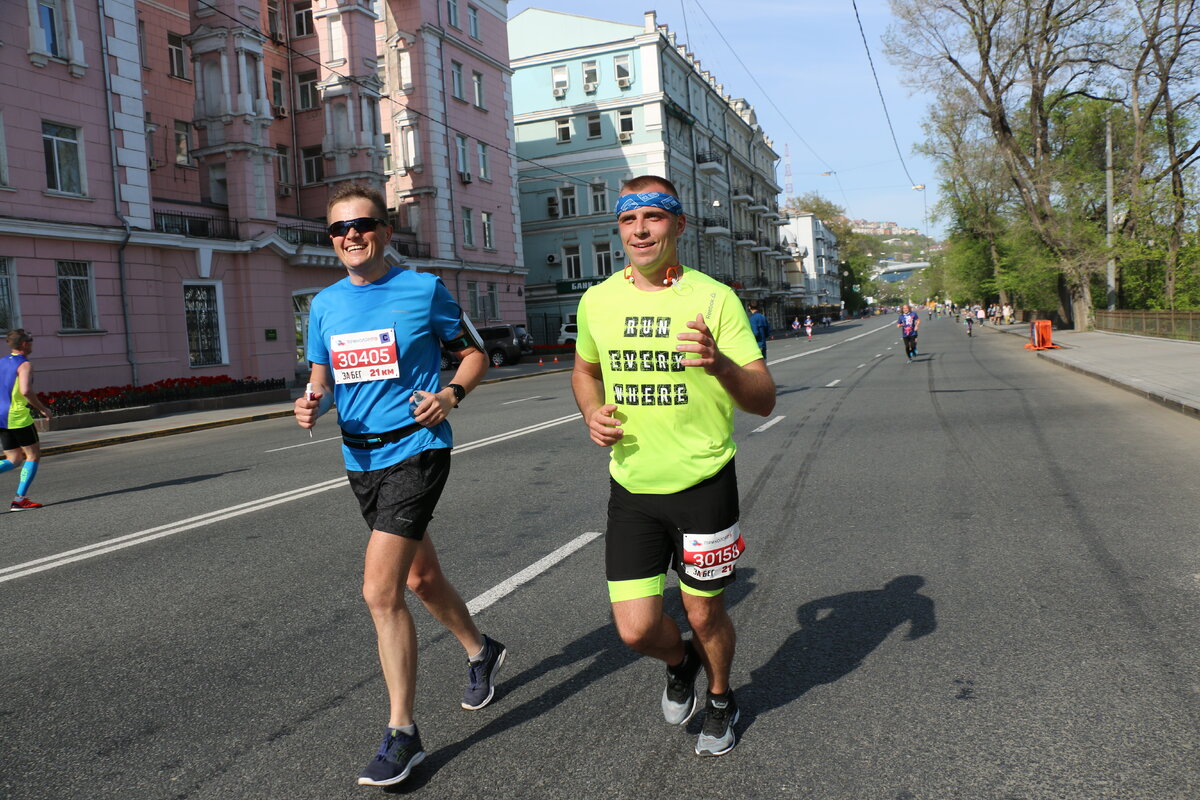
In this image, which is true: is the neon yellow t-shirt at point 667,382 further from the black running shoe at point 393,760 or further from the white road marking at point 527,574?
the white road marking at point 527,574

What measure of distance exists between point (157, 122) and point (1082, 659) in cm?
3217

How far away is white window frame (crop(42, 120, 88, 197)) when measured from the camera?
2145 centimetres

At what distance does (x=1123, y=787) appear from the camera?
2871 mm

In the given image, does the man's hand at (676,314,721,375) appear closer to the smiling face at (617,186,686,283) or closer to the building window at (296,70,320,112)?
the smiling face at (617,186,686,283)

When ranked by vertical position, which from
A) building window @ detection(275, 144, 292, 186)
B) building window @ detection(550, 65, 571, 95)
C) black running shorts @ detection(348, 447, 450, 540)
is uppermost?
building window @ detection(550, 65, 571, 95)

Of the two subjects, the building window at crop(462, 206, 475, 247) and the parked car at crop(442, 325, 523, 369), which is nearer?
the parked car at crop(442, 325, 523, 369)

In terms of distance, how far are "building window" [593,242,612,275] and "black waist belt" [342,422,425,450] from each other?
172 feet

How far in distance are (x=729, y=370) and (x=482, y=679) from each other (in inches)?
65.1

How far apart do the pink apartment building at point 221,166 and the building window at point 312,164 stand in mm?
84

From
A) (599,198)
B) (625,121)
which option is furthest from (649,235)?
(625,121)

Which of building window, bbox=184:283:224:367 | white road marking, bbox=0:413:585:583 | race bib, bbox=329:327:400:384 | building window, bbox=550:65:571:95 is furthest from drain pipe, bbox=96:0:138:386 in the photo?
building window, bbox=550:65:571:95

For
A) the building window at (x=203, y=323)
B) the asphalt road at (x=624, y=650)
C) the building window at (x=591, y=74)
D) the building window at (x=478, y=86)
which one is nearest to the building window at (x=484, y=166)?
the building window at (x=478, y=86)

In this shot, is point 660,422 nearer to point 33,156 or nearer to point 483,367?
point 483,367

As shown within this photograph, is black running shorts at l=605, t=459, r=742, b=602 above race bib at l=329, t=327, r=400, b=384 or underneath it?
underneath
